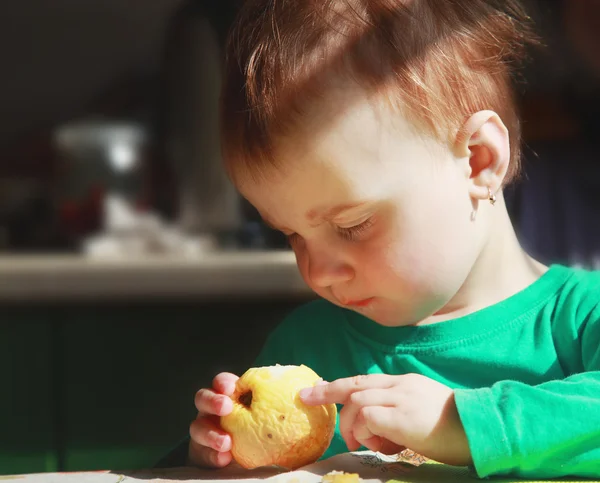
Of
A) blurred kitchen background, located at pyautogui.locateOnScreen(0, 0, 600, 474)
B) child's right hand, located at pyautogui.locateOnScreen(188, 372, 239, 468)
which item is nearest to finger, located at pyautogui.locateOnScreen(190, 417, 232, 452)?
child's right hand, located at pyautogui.locateOnScreen(188, 372, 239, 468)

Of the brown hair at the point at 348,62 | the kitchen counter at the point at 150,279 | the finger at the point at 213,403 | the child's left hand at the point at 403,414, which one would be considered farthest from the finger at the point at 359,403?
the kitchen counter at the point at 150,279

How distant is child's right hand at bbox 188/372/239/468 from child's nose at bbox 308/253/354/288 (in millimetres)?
152

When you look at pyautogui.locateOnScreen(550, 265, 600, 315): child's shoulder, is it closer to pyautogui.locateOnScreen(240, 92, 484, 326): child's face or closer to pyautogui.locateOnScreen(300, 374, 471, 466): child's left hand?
pyautogui.locateOnScreen(240, 92, 484, 326): child's face

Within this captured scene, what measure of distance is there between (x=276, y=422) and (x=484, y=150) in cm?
42

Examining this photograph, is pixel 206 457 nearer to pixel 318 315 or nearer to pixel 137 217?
pixel 318 315

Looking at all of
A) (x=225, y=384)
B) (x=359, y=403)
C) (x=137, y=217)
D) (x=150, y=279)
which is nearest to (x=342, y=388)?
(x=359, y=403)

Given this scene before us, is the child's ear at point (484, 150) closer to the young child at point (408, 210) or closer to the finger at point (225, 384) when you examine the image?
the young child at point (408, 210)

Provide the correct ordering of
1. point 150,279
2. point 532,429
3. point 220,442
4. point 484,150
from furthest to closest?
point 150,279, point 484,150, point 220,442, point 532,429

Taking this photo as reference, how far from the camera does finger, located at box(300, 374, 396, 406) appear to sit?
827 mm

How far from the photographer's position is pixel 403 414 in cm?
80

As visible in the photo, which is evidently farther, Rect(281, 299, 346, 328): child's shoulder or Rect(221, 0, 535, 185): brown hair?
Rect(281, 299, 346, 328): child's shoulder

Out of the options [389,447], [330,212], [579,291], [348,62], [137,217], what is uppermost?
[137,217]

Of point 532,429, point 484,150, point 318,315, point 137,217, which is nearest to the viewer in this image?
point 532,429

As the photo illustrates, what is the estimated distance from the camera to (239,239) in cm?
218
